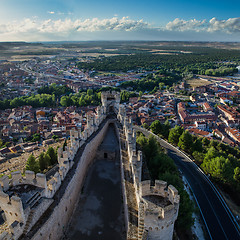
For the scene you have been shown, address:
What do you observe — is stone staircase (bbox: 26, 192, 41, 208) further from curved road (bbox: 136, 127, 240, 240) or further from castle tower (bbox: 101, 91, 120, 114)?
curved road (bbox: 136, 127, 240, 240)

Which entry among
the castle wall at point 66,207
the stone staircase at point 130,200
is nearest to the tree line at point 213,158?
the stone staircase at point 130,200

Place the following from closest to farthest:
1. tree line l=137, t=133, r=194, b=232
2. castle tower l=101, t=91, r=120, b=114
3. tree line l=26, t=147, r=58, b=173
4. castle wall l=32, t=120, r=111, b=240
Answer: castle wall l=32, t=120, r=111, b=240 < tree line l=137, t=133, r=194, b=232 < tree line l=26, t=147, r=58, b=173 < castle tower l=101, t=91, r=120, b=114

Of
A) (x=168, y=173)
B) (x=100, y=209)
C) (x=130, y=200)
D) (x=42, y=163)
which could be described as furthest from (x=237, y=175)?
(x=42, y=163)

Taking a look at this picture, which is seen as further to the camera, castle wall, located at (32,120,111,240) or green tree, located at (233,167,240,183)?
green tree, located at (233,167,240,183)

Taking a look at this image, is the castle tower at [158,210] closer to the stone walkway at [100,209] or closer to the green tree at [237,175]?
the stone walkway at [100,209]

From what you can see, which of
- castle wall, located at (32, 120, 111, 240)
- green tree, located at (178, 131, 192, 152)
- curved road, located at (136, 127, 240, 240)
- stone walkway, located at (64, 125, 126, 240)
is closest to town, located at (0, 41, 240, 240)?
green tree, located at (178, 131, 192, 152)

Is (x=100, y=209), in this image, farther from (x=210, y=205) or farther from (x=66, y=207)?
(x=210, y=205)
